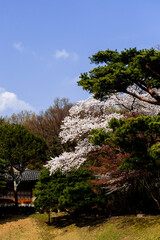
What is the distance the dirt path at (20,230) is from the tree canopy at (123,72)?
11.9 metres

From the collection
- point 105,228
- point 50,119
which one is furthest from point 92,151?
point 50,119

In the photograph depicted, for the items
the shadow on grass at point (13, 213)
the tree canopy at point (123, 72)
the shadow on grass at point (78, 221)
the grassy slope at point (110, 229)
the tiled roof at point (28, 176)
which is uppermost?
the tree canopy at point (123, 72)

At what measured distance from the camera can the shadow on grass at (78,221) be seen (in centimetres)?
1752

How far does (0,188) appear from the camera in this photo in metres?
21.8

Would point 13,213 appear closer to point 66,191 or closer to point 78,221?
point 78,221

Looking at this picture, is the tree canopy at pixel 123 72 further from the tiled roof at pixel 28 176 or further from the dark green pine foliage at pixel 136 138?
the tiled roof at pixel 28 176

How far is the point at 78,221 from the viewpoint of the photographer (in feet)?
61.5

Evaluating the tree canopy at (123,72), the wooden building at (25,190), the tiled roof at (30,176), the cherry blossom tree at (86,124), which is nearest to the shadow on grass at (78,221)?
the cherry blossom tree at (86,124)

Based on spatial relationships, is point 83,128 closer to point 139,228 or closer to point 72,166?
point 72,166

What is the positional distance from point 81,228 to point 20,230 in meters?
5.09

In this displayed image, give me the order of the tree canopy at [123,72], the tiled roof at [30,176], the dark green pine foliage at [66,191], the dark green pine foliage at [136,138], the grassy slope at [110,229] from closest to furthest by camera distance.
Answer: the dark green pine foliage at [136,138] < the tree canopy at [123,72] < the grassy slope at [110,229] < the dark green pine foliage at [66,191] < the tiled roof at [30,176]

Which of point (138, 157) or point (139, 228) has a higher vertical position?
point (138, 157)

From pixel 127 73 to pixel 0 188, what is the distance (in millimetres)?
Result: 16515

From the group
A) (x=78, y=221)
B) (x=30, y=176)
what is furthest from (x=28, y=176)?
(x=78, y=221)
